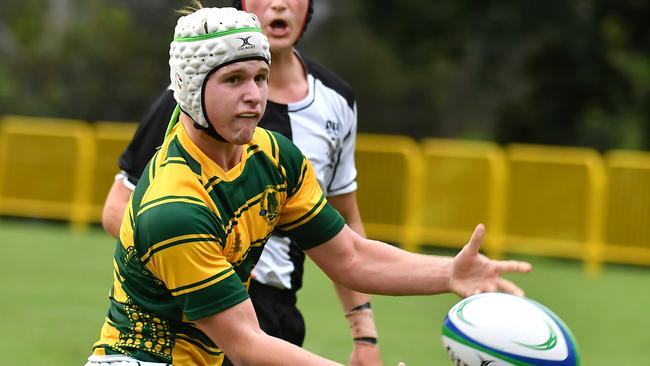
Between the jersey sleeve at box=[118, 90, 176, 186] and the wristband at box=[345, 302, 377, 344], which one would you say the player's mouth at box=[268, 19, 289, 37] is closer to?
the jersey sleeve at box=[118, 90, 176, 186]

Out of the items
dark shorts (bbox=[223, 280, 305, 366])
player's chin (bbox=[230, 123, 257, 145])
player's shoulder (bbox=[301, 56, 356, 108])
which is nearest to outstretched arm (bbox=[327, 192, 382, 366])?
dark shorts (bbox=[223, 280, 305, 366])

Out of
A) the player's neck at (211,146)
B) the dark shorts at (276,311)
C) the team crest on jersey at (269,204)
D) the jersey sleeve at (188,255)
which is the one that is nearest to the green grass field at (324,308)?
the dark shorts at (276,311)

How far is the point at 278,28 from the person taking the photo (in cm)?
583

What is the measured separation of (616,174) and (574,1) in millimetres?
10138

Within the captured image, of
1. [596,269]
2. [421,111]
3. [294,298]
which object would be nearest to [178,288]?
[294,298]

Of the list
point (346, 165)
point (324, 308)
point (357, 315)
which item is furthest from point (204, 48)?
point (324, 308)

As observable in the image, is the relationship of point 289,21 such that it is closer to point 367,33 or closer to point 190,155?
point 190,155

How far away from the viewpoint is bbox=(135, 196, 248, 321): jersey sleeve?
420cm

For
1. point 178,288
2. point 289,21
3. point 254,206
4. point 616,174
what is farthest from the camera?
point 616,174

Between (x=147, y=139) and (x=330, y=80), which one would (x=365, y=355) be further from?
(x=147, y=139)

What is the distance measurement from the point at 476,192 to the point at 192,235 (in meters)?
13.9

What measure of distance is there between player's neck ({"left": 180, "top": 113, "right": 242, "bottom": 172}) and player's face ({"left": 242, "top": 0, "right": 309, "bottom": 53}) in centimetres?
137

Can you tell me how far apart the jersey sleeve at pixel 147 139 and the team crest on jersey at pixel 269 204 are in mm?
1060

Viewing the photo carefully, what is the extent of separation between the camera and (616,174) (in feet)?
57.2
